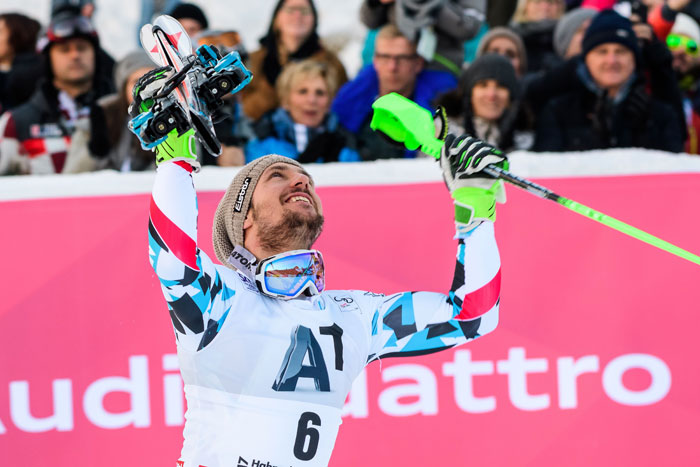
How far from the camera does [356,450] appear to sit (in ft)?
12.2

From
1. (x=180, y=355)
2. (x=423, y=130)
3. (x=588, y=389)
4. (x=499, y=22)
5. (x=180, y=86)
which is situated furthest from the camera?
(x=499, y=22)

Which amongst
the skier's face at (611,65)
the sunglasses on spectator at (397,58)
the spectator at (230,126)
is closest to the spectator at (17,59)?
the spectator at (230,126)

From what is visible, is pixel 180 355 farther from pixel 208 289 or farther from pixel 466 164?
pixel 466 164

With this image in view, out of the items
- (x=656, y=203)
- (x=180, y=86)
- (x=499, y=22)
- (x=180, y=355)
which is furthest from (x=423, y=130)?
(x=499, y=22)

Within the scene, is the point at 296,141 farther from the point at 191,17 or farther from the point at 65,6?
the point at 65,6

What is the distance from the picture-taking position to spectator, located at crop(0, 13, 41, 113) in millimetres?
5000

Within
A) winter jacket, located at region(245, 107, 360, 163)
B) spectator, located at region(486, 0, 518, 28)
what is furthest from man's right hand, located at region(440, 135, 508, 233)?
spectator, located at region(486, 0, 518, 28)

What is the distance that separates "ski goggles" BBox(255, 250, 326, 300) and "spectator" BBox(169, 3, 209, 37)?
8.87 ft

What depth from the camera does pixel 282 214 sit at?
9.48 feet

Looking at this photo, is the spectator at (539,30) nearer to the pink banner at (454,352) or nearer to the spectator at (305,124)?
the spectator at (305,124)

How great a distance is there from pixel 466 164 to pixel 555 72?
2076 millimetres

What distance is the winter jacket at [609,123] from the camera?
14.7 ft

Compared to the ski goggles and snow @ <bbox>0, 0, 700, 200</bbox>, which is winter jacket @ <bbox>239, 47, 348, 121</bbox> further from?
the ski goggles

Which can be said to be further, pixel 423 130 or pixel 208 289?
pixel 423 130
